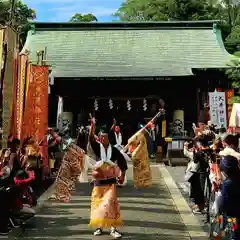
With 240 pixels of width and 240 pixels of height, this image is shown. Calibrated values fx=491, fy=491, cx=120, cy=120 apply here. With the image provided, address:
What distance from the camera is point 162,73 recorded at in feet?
76.0

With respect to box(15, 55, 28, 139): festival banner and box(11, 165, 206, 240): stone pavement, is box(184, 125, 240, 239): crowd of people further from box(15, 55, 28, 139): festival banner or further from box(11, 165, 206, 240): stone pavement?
box(15, 55, 28, 139): festival banner

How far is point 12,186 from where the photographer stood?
25.2 ft

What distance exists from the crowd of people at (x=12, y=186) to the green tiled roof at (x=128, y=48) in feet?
47.9

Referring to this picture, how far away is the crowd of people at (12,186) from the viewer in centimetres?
736

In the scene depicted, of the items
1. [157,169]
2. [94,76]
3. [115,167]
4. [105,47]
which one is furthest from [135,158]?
[105,47]

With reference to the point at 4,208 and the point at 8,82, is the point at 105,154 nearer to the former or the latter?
the point at 4,208

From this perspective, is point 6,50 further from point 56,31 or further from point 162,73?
point 56,31

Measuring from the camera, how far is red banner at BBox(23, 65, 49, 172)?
1398cm

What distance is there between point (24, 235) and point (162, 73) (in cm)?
1596

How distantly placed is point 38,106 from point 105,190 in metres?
6.85

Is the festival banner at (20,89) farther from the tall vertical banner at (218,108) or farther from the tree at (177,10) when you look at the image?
the tree at (177,10)

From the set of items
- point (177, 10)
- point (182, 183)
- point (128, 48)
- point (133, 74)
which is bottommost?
point (182, 183)

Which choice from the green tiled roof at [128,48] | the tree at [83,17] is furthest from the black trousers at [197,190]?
the tree at [83,17]

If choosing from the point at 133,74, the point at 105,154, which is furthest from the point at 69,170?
the point at 133,74
